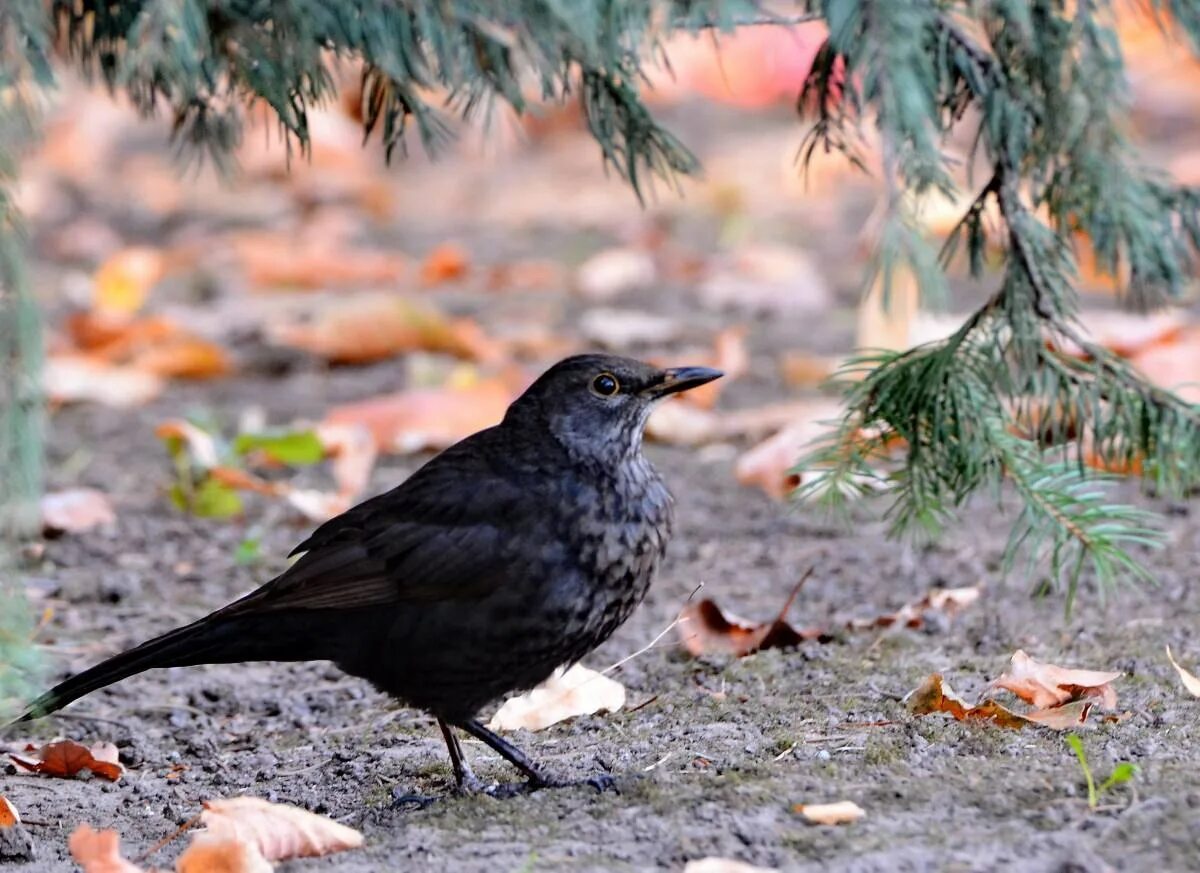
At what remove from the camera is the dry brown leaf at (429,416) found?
231 inches

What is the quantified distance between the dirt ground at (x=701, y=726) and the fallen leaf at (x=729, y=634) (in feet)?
0.22

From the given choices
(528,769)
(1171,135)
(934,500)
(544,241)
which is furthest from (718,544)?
(1171,135)

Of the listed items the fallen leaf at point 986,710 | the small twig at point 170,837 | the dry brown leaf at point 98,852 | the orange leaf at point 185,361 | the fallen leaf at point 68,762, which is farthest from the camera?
the orange leaf at point 185,361

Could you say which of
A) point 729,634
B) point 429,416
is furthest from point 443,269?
point 729,634

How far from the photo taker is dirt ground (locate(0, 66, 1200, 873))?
106 inches

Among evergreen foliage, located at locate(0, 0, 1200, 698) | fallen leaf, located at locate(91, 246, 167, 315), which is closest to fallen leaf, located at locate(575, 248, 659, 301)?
fallen leaf, located at locate(91, 246, 167, 315)

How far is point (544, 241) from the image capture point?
9430mm

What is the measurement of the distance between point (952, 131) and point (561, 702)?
1513mm

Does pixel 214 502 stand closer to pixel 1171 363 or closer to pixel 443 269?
pixel 1171 363

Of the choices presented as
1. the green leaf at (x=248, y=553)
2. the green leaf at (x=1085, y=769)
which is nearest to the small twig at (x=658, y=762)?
the green leaf at (x=1085, y=769)

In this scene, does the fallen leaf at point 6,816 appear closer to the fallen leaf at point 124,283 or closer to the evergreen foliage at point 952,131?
the evergreen foliage at point 952,131

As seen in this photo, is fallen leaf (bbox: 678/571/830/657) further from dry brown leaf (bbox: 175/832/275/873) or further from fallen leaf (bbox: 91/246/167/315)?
fallen leaf (bbox: 91/246/167/315)

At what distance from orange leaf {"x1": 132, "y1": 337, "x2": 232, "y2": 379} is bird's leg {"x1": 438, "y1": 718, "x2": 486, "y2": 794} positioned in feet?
13.1

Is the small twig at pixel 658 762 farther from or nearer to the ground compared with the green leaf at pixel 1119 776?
nearer to the ground
